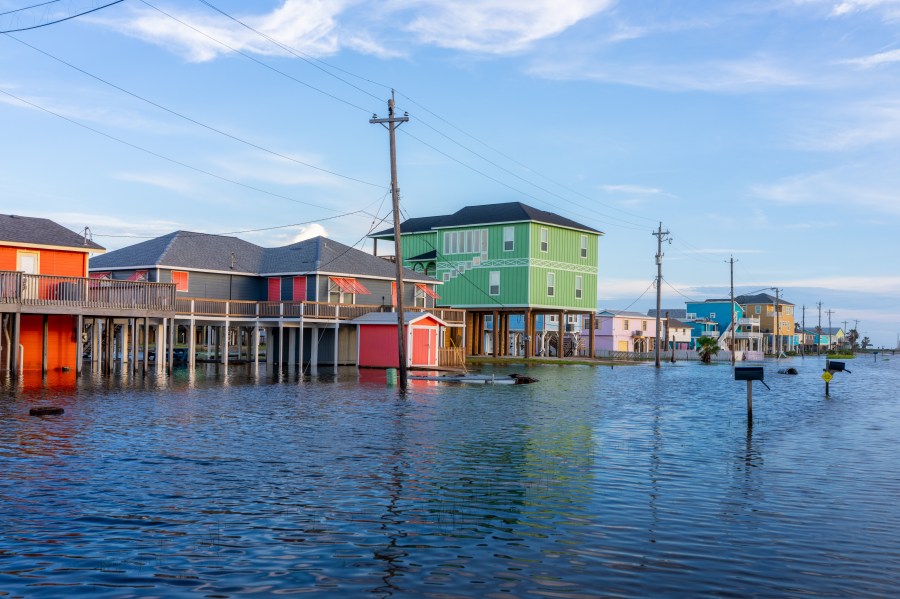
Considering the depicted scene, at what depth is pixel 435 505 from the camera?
13758 millimetres

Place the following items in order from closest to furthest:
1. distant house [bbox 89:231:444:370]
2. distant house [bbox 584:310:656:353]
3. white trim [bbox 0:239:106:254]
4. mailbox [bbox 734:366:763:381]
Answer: mailbox [bbox 734:366:763:381] < white trim [bbox 0:239:106:254] < distant house [bbox 89:231:444:370] < distant house [bbox 584:310:656:353]

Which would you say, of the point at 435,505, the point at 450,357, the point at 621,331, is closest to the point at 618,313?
the point at 621,331

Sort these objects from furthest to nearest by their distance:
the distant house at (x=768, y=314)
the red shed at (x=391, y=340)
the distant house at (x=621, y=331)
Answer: the distant house at (x=768, y=314), the distant house at (x=621, y=331), the red shed at (x=391, y=340)

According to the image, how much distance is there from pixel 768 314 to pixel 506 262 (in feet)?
325

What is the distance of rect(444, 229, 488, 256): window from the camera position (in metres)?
77.2

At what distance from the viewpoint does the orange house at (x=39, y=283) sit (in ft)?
135

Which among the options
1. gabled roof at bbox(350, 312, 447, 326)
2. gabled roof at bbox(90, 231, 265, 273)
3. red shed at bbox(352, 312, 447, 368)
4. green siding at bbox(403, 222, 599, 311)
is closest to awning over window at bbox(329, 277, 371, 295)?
gabled roof at bbox(350, 312, 447, 326)

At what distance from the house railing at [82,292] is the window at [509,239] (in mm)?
33882

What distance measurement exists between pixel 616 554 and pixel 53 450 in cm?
1270

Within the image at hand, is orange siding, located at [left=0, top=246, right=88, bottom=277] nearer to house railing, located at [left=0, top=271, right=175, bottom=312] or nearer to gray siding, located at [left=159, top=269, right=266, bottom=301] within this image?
A: house railing, located at [left=0, top=271, right=175, bottom=312]

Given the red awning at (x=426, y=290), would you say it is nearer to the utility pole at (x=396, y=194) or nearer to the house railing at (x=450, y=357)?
the house railing at (x=450, y=357)

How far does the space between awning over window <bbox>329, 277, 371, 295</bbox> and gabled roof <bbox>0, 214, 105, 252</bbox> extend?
1877 centimetres

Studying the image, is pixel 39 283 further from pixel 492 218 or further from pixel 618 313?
pixel 618 313

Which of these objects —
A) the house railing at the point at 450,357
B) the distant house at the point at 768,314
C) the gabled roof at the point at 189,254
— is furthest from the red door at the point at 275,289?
the distant house at the point at 768,314
